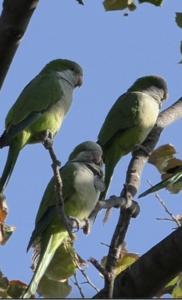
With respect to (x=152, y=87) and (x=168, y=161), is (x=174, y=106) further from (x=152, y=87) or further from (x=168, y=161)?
(x=152, y=87)

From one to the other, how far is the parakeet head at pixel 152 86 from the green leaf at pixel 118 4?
2396mm

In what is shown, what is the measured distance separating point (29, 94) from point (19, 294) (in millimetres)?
2422

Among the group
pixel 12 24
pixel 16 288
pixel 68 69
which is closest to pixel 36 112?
pixel 68 69

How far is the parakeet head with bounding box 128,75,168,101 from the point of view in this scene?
5410mm

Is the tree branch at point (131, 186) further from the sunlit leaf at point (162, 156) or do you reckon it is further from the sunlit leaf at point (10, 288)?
the sunlit leaf at point (10, 288)

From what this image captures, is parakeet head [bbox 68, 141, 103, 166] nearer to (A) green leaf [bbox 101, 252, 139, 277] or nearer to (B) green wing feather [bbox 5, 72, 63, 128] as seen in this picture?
(B) green wing feather [bbox 5, 72, 63, 128]

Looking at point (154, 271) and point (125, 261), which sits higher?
point (154, 271)

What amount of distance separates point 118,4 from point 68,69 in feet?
7.61

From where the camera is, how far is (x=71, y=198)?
3652mm

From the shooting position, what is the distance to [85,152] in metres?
4.01

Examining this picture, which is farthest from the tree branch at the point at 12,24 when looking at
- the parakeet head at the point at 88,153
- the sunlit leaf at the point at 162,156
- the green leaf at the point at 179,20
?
the parakeet head at the point at 88,153

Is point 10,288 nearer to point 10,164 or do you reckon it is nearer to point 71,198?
point 71,198

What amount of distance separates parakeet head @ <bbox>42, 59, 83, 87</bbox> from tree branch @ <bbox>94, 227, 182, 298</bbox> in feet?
10.9

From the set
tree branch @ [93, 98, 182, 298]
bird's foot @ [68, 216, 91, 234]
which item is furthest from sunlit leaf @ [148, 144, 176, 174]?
bird's foot @ [68, 216, 91, 234]
